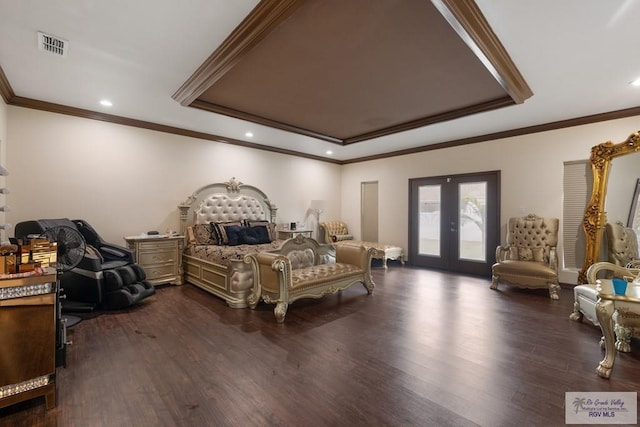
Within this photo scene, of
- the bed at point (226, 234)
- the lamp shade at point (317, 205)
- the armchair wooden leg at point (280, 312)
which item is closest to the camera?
the armchair wooden leg at point (280, 312)

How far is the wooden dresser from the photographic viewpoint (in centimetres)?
168

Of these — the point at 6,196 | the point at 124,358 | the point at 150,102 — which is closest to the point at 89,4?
the point at 150,102

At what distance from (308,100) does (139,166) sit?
3213 millimetres

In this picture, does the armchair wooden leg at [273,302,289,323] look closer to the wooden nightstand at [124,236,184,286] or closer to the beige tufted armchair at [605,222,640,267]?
the wooden nightstand at [124,236,184,286]

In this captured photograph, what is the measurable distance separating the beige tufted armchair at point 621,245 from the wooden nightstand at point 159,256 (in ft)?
21.8

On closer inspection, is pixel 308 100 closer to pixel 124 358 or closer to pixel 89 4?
pixel 89 4

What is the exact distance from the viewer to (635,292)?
8.04 ft

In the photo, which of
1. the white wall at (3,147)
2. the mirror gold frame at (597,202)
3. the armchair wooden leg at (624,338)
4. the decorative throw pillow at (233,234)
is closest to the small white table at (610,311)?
the armchair wooden leg at (624,338)

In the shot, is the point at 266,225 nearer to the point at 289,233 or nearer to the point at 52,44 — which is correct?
the point at 289,233

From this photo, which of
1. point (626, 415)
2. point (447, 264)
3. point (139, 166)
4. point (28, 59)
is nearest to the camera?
point (626, 415)

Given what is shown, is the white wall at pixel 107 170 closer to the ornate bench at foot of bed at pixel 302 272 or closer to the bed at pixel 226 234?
the bed at pixel 226 234

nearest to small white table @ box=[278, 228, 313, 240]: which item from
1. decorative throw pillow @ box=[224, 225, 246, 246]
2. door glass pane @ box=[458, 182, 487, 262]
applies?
decorative throw pillow @ box=[224, 225, 246, 246]

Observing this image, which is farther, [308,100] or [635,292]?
[308,100]

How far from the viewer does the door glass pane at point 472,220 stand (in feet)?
18.6
